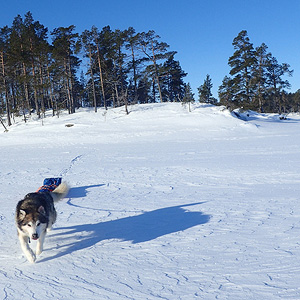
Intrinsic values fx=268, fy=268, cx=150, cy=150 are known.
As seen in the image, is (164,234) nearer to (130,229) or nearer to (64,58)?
(130,229)

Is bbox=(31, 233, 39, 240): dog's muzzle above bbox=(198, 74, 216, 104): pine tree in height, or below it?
below

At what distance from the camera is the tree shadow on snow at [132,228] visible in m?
4.17

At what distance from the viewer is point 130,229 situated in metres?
4.64

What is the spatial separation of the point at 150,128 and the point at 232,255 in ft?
73.3

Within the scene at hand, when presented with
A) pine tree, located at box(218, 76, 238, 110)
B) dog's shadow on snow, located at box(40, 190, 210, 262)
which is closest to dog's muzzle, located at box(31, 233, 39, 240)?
dog's shadow on snow, located at box(40, 190, 210, 262)

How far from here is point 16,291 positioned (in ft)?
9.57

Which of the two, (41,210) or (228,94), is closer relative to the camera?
(41,210)

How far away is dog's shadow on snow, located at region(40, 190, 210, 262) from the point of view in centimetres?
416

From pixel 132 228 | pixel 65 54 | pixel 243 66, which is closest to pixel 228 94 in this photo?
pixel 243 66

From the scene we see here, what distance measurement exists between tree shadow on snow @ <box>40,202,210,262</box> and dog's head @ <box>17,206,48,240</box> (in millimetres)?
454

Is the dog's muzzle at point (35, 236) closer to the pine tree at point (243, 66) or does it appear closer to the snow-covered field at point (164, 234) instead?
the snow-covered field at point (164, 234)

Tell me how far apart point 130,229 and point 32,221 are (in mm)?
1731

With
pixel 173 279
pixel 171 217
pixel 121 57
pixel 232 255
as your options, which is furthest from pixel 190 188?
pixel 121 57

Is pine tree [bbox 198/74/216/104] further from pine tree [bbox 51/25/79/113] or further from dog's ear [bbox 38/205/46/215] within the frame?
dog's ear [bbox 38/205/46/215]
